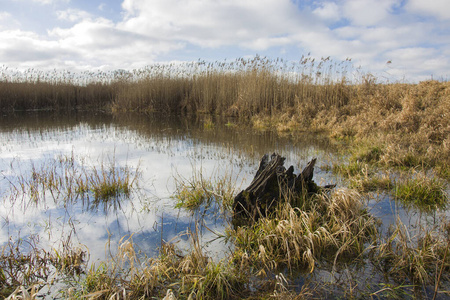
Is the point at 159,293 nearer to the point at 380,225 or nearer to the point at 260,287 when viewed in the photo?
the point at 260,287

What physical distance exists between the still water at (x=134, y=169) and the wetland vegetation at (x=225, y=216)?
3 cm

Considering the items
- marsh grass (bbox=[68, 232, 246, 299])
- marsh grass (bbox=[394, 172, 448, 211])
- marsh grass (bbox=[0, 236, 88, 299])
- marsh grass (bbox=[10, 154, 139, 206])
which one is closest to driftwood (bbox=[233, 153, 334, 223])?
marsh grass (bbox=[68, 232, 246, 299])

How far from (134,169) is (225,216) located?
3.26 metres

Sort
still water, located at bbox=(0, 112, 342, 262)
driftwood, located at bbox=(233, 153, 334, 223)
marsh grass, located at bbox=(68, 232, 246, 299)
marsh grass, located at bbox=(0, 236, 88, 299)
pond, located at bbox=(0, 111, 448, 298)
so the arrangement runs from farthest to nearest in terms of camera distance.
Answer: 1. driftwood, located at bbox=(233, 153, 334, 223)
2. still water, located at bbox=(0, 112, 342, 262)
3. pond, located at bbox=(0, 111, 448, 298)
4. marsh grass, located at bbox=(0, 236, 88, 299)
5. marsh grass, located at bbox=(68, 232, 246, 299)

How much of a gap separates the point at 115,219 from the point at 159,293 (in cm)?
192

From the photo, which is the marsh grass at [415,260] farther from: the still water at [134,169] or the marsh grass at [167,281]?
the still water at [134,169]

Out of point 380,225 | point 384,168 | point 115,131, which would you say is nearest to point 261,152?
point 384,168

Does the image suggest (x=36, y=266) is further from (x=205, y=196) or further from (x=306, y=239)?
(x=306, y=239)

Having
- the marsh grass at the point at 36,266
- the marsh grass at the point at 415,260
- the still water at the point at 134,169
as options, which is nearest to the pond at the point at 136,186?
the still water at the point at 134,169

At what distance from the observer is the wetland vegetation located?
2766 millimetres

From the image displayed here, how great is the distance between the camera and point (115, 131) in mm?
12453

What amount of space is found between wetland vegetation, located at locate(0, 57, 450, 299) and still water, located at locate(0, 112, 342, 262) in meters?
0.03

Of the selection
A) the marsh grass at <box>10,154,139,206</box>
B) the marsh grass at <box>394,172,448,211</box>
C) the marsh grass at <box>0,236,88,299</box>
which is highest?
the marsh grass at <box>394,172,448,211</box>

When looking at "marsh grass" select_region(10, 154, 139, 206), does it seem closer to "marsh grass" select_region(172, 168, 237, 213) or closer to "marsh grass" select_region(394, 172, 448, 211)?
"marsh grass" select_region(172, 168, 237, 213)
